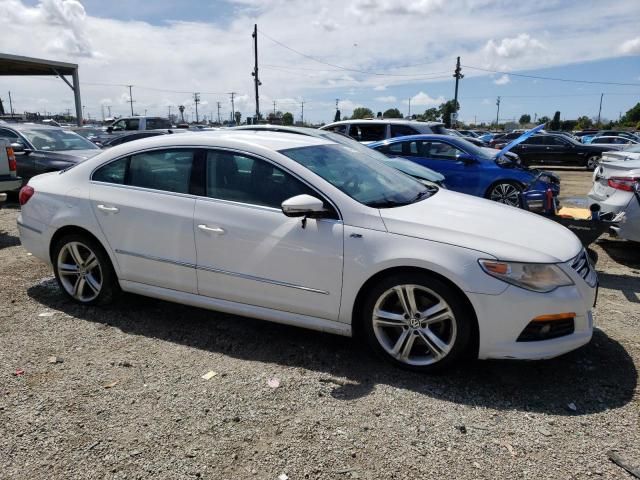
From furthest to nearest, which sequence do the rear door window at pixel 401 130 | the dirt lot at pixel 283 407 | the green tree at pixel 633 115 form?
the green tree at pixel 633 115, the rear door window at pixel 401 130, the dirt lot at pixel 283 407

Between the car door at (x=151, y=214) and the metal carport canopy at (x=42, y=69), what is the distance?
2249 centimetres

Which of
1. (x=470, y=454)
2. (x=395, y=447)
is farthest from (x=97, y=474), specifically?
(x=470, y=454)

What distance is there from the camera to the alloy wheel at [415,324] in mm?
3158

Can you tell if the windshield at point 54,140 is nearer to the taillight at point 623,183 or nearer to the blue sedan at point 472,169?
the blue sedan at point 472,169

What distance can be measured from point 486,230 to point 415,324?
29.7 inches

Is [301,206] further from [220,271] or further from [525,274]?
[525,274]

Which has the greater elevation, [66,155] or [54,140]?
[54,140]

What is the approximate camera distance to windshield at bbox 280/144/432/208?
3.58 meters

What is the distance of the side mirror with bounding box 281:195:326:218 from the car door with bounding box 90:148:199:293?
877 millimetres

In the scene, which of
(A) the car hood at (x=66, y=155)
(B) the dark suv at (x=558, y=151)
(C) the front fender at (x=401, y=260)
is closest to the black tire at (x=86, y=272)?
(C) the front fender at (x=401, y=260)

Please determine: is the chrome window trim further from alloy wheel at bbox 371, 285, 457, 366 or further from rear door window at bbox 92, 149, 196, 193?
rear door window at bbox 92, 149, 196, 193

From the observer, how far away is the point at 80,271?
440 centimetres

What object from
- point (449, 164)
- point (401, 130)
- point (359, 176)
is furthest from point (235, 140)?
point (401, 130)

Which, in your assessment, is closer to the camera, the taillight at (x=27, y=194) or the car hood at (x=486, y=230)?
the car hood at (x=486, y=230)
